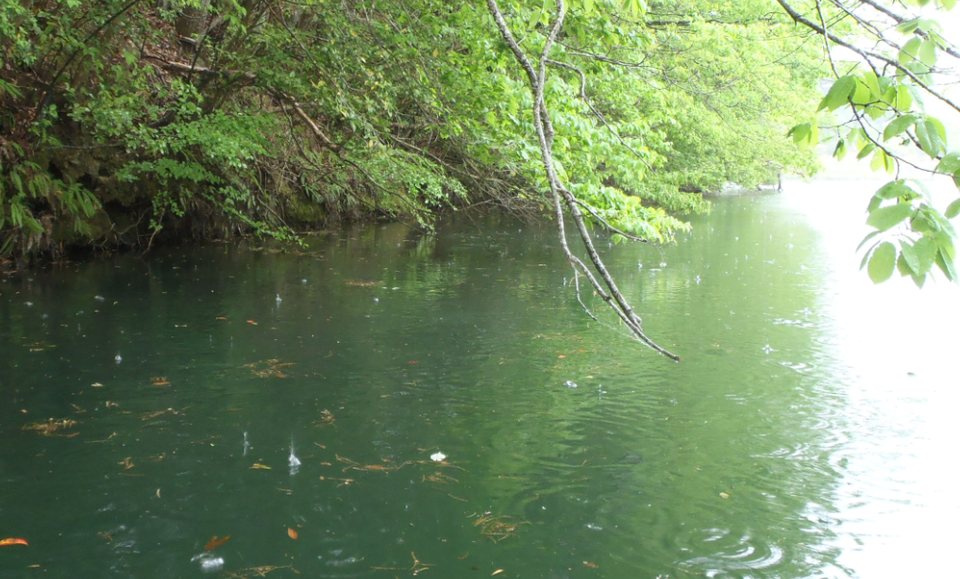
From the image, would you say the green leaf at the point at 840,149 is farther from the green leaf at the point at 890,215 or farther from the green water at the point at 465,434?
the green water at the point at 465,434

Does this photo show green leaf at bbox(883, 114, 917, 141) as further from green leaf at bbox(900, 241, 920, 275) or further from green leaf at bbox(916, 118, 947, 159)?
green leaf at bbox(900, 241, 920, 275)

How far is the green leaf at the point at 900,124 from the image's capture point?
1.85 meters

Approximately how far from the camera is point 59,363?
278 inches

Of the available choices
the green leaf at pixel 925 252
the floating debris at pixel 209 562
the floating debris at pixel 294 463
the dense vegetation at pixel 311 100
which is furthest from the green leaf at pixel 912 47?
the floating debris at pixel 294 463

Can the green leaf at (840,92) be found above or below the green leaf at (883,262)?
above

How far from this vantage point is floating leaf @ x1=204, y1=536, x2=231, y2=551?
3963 mm

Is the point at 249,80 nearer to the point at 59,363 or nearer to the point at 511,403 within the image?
the point at 59,363

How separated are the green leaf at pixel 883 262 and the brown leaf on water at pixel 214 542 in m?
3.52

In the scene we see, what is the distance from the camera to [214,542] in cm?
402

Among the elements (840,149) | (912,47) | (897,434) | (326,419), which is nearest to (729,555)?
(840,149)

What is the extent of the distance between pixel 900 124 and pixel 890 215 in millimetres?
287

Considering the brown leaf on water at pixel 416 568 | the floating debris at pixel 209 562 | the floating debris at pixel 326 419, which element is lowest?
the floating debris at pixel 209 562

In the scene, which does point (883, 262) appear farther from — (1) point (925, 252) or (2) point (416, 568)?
(2) point (416, 568)

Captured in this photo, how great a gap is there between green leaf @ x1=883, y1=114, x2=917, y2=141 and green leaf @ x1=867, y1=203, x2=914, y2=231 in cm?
24
